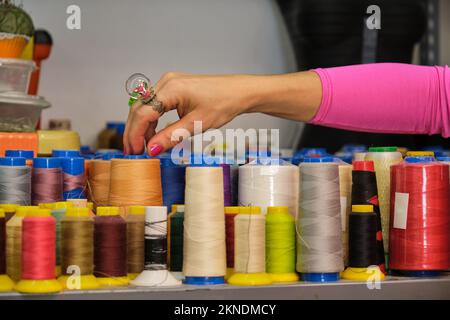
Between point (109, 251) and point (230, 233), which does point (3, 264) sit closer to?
point (109, 251)

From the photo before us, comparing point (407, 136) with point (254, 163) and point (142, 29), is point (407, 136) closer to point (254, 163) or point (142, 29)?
point (142, 29)

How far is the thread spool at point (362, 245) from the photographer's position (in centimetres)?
148

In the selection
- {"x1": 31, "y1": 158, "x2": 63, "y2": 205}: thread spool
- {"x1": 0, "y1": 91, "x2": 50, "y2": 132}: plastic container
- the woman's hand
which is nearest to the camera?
the woman's hand

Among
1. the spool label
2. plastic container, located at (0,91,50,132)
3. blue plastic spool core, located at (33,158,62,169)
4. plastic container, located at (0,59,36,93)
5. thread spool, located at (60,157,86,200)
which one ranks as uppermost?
plastic container, located at (0,59,36,93)

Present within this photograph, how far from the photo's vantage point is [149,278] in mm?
1398

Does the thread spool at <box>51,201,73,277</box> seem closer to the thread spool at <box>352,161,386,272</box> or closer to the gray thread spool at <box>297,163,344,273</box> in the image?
the gray thread spool at <box>297,163,344,273</box>

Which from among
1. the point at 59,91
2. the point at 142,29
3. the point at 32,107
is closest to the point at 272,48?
the point at 142,29

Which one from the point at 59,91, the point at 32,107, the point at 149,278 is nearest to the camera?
the point at 149,278

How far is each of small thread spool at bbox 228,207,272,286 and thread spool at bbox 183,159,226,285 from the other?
0.02m

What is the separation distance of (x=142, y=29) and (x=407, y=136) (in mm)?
1417

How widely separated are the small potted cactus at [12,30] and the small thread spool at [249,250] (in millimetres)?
1157

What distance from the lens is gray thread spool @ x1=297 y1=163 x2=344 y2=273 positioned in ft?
4.72

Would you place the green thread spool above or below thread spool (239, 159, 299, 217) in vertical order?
below

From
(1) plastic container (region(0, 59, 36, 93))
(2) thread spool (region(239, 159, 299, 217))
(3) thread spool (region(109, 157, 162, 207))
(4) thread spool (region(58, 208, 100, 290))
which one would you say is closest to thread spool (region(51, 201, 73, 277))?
(4) thread spool (region(58, 208, 100, 290))
